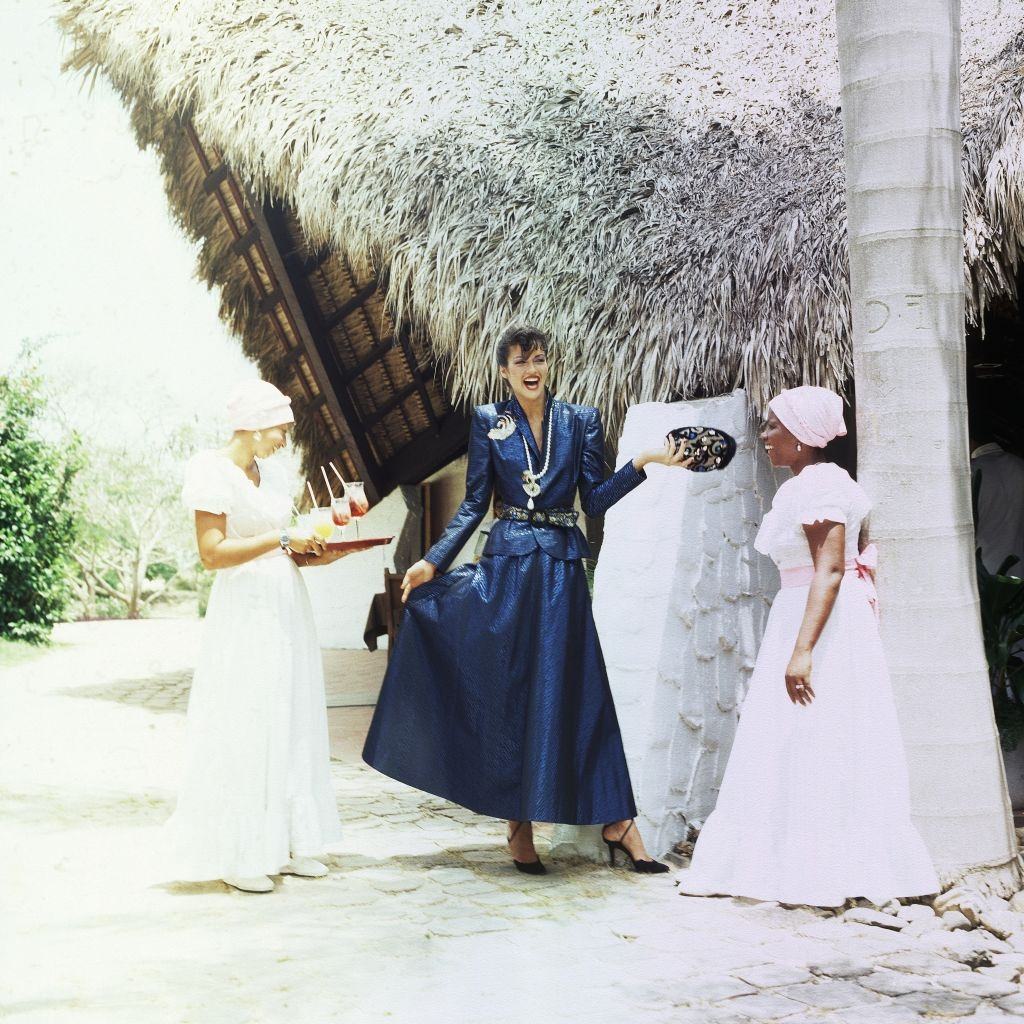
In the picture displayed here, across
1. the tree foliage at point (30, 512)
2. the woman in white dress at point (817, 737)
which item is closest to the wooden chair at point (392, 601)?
the woman in white dress at point (817, 737)

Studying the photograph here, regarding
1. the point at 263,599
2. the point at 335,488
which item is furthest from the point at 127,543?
the point at 263,599

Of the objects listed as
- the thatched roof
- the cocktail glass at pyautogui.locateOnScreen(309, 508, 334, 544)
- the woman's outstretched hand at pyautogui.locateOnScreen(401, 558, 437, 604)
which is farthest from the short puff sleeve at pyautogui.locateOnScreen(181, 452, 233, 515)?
the thatched roof

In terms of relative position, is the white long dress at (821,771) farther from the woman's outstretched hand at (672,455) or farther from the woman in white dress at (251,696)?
the woman in white dress at (251,696)

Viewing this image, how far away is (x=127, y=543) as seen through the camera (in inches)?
1091

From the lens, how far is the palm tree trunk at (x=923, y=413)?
3.77 m

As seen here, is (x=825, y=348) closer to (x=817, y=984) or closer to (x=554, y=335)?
(x=554, y=335)

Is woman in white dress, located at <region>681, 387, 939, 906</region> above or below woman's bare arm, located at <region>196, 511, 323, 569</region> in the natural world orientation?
below

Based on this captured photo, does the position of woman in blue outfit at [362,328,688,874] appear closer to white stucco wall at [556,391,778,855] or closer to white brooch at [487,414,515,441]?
white brooch at [487,414,515,441]

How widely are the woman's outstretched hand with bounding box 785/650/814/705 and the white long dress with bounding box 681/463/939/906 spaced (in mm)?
50

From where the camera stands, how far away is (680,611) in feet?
14.8

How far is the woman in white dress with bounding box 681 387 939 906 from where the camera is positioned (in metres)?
3.70

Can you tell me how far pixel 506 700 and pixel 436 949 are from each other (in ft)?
3.20

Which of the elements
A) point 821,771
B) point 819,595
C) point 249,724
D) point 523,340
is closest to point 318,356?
point 523,340

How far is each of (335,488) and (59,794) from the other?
615 centimetres
